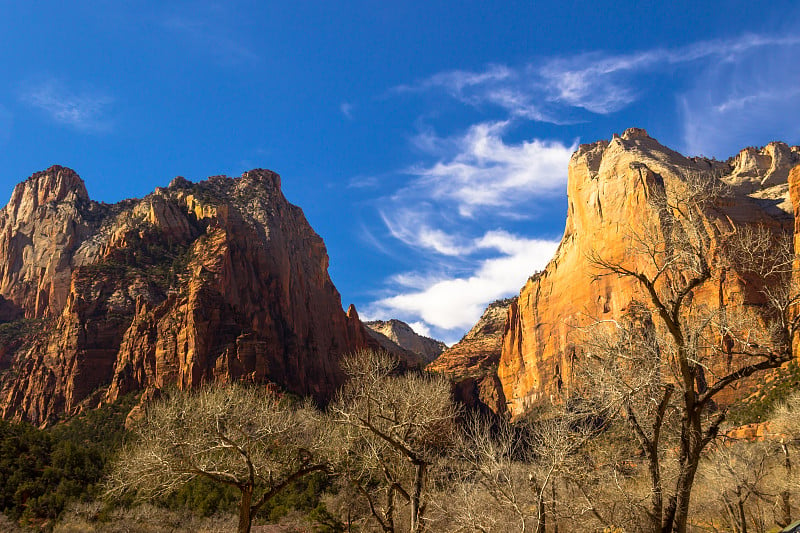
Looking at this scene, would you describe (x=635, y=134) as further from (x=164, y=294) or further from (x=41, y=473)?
(x=41, y=473)

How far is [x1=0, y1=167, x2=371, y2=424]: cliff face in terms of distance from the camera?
76.3 metres

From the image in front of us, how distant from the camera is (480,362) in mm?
117875

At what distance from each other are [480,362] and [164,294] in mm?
63441

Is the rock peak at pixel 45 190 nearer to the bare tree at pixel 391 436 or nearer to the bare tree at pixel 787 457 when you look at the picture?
the bare tree at pixel 391 436

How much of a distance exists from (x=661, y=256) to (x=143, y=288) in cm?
8903

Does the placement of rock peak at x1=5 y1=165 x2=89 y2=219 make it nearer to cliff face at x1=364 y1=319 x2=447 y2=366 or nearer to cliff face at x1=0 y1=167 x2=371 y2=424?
cliff face at x1=0 y1=167 x2=371 y2=424

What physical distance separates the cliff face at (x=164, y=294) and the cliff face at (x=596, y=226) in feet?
113

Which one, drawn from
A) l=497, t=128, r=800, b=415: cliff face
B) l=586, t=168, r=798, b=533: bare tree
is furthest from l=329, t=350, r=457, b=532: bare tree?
l=497, t=128, r=800, b=415: cliff face

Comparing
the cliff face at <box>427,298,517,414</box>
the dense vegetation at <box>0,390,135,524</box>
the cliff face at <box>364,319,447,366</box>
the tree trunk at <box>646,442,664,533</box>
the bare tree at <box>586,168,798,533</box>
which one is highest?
the cliff face at <box>364,319,447,366</box>

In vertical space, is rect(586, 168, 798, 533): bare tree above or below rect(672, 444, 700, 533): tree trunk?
above

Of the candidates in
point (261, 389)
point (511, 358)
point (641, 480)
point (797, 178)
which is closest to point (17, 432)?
point (261, 389)

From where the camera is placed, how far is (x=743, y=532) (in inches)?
831

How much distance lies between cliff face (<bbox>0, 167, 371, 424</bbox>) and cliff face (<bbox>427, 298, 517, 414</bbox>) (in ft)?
64.7

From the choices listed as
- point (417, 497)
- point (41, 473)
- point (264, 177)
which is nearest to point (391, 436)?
point (417, 497)
